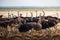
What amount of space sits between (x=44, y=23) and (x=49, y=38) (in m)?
0.12

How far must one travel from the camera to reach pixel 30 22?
42.2 inches

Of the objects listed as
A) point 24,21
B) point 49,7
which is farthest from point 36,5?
point 24,21

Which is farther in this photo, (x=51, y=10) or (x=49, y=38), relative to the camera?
(x=51, y=10)

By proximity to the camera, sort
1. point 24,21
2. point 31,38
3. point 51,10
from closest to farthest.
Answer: point 31,38
point 24,21
point 51,10

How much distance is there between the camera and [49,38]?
3.23 feet

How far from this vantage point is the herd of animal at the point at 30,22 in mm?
1019

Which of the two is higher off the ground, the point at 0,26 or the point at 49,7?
the point at 49,7

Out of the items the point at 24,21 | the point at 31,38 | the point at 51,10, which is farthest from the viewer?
the point at 51,10

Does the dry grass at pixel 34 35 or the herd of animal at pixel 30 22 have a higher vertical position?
the herd of animal at pixel 30 22

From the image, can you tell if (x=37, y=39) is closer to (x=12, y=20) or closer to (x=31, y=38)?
(x=31, y=38)

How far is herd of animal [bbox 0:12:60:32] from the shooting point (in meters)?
1.02

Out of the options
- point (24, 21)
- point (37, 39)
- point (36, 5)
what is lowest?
point (37, 39)

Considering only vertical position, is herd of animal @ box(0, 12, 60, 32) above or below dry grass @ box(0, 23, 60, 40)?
above

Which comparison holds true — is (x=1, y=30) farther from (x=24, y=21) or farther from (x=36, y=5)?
(x=36, y=5)
